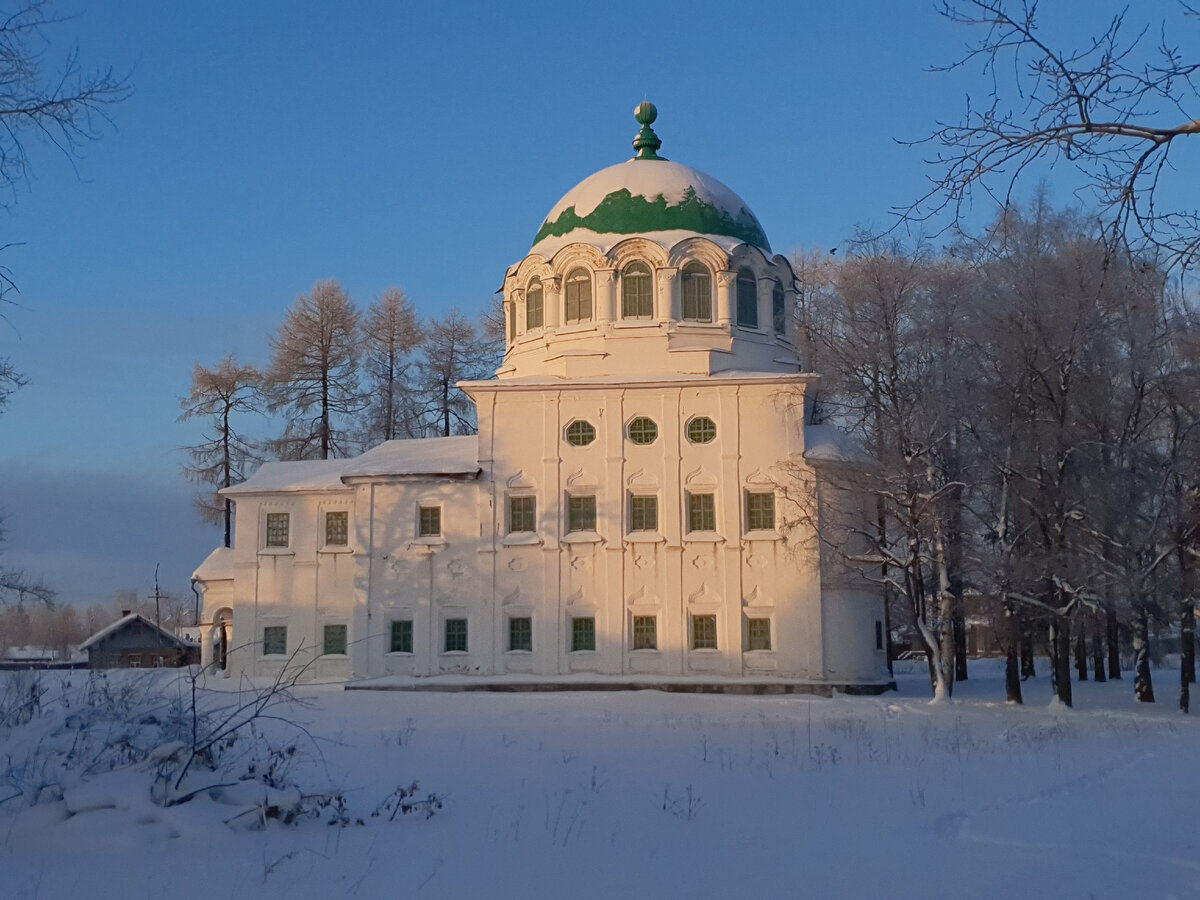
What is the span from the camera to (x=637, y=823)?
8820 millimetres

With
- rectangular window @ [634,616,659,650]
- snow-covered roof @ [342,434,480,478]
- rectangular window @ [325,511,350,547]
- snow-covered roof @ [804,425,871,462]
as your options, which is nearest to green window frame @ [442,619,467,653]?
snow-covered roof @ [342,434,480,478]

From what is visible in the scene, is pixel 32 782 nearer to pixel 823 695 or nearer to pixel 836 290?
pixel 823 695

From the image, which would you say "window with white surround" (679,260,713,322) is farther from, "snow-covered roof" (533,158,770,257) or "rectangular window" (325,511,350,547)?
"rectangular window" (325,511,350,547)

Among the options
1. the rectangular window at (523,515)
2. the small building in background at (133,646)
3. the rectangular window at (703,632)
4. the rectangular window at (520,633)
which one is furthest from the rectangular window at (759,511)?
the small building in background at (133,646)

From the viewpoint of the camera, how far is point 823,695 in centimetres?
A: 2653

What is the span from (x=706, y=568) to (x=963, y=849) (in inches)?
799

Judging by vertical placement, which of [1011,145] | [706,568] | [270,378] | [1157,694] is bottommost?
[1157,694]

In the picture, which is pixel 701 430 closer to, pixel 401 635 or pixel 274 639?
pixel 401 635

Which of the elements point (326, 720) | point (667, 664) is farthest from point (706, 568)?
point (326, 720)

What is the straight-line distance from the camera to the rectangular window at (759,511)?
92.9 ft

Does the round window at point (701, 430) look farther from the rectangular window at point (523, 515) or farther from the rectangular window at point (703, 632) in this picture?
the rectangular window at point (703, 632)

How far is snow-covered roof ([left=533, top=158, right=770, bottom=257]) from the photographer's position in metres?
31.3

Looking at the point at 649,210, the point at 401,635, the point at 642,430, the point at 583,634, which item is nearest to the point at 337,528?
the point at 401,635

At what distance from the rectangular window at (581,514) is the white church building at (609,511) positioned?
0.05m
